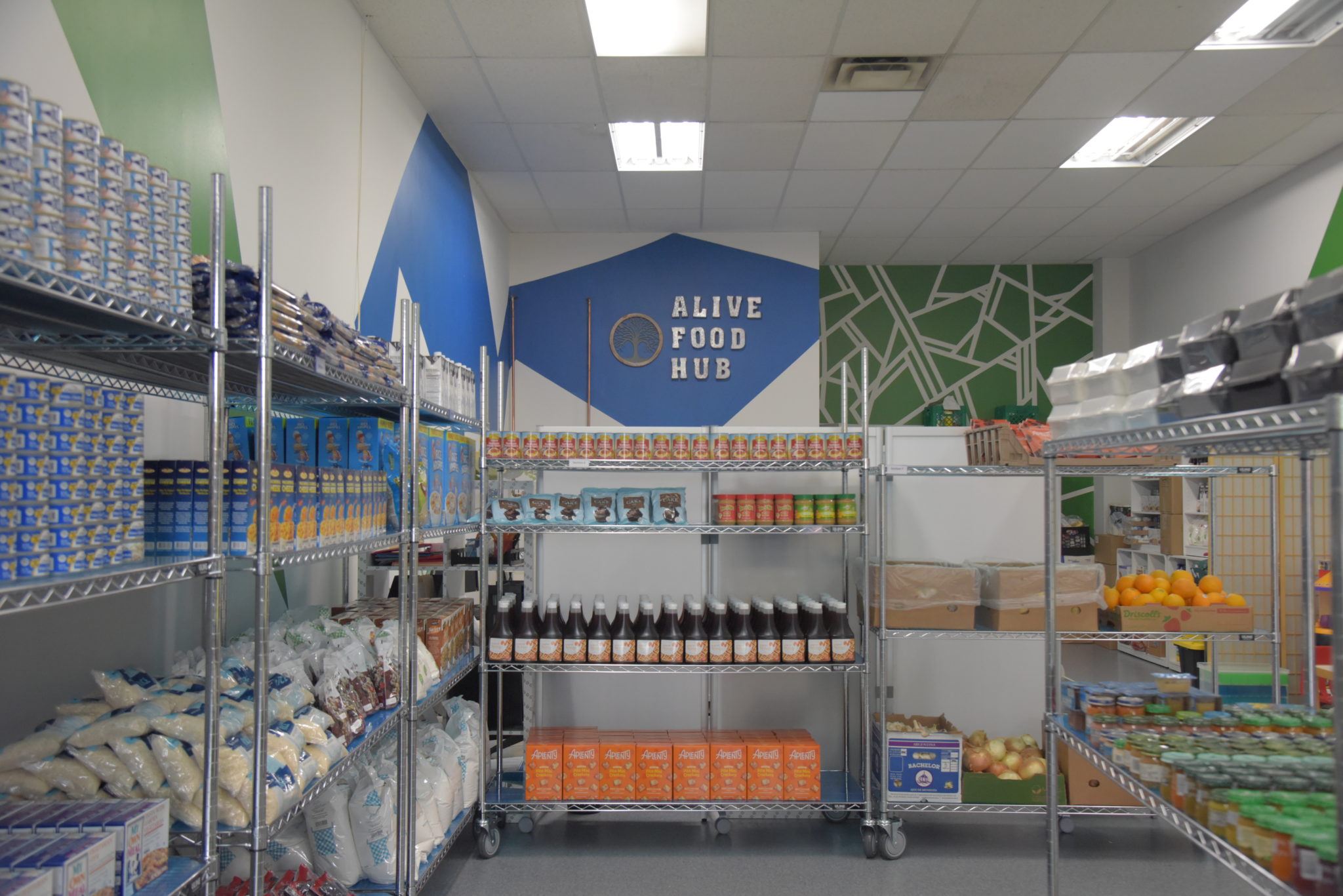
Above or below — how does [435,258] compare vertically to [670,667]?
above

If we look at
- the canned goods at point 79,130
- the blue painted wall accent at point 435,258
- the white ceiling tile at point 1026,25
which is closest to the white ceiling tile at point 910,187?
the white ceiling tile at point 1026,25

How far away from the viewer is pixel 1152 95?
4.23 meters

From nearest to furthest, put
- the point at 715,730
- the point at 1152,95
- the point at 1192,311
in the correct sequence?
the point at 715,730
the point at 1152,95
the point at 1192,311

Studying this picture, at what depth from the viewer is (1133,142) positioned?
498 cm

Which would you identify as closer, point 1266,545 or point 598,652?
point 598,652

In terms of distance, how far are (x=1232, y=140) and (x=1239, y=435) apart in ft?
14.5

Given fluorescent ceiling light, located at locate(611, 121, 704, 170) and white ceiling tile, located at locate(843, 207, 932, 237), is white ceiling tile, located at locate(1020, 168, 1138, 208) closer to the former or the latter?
white ceiling tile, located at locate(843, 207, 932, 237)

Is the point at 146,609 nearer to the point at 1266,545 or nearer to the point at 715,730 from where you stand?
the point at 715,730

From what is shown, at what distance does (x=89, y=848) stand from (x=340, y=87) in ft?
9.25

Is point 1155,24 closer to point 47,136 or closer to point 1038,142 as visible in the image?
point 1038,142

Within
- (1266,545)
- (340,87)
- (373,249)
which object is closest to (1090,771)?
(1266,545)

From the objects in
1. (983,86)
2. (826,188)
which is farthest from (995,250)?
(983,86)

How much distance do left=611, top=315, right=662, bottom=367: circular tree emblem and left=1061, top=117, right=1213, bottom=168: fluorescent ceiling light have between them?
300 centimetres

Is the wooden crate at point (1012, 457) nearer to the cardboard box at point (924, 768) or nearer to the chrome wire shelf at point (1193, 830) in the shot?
the cardboard box at point (924, 768)
